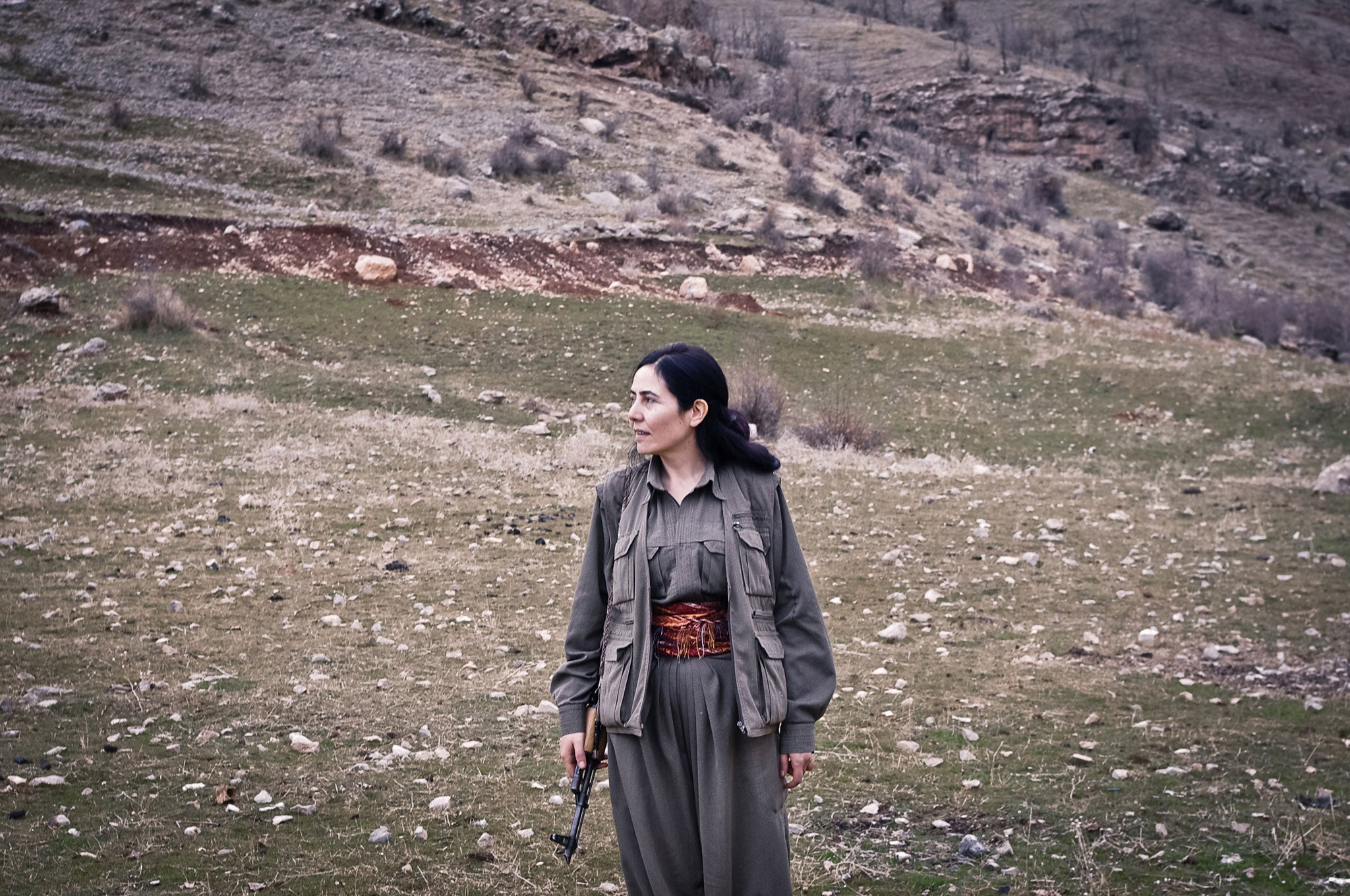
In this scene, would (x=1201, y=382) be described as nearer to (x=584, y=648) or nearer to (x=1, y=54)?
(x=584, y=648)

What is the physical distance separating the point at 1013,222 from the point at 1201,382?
22.0 metres

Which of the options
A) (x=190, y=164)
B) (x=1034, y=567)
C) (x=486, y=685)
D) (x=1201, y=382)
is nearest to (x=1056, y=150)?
(x=1201, y=382)

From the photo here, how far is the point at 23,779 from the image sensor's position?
466cm

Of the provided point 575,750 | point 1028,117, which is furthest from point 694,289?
point 1028,117

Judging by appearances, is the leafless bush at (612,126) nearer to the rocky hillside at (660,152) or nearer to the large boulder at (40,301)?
the rocky hillside at (660,152)

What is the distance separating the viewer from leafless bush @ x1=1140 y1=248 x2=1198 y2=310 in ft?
100

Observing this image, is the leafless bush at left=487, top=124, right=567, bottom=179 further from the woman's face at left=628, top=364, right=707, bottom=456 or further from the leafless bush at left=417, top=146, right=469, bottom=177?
the woman's face at left=628, top=364, right=707, bottom=456

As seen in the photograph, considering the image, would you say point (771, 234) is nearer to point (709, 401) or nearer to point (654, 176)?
point (654, 176)

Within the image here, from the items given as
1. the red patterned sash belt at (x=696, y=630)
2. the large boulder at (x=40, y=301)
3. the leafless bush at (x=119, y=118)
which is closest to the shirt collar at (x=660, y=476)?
the red patterned sash belt at (x=696, y=630)

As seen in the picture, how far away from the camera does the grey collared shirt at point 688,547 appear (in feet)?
9.43

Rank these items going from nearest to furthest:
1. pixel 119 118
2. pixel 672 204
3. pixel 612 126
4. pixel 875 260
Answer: pixel 875 260 → pixel 119 118 → pixel 672 204 → pixel 612 126

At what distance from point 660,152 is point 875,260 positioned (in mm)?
8718

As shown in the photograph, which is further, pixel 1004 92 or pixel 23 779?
pixel 1004 92

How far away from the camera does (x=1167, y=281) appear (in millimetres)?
31812
